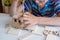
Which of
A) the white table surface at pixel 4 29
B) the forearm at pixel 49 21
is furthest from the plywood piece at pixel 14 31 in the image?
the forearm at pixel 49 21

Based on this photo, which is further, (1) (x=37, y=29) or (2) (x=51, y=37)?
(1) (x=37, y=29)

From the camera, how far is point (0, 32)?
3.94ft

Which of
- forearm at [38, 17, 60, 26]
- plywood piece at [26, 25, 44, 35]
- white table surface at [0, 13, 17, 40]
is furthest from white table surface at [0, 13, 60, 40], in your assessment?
forearm at [38, 17, 60, 26]

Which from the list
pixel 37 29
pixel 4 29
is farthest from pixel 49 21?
pixel 4 29

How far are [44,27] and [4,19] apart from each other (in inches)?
16.2

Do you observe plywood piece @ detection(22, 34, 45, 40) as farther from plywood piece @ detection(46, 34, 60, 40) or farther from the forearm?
the forearm

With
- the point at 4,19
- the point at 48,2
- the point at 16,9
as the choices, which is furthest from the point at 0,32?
the point at 48,2

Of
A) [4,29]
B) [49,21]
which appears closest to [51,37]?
[49,21]

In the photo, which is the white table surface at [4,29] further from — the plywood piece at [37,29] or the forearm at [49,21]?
the forearm at [49,21]

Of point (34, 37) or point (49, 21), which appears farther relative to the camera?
point (49, 21)

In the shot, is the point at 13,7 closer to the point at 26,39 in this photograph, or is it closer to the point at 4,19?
the point at 4,19

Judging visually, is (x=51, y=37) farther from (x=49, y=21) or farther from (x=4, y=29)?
(x=4, y=29)

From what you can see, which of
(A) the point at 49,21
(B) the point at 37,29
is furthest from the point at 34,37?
(A) the point at 49,21

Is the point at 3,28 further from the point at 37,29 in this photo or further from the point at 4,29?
the point at 37,29
